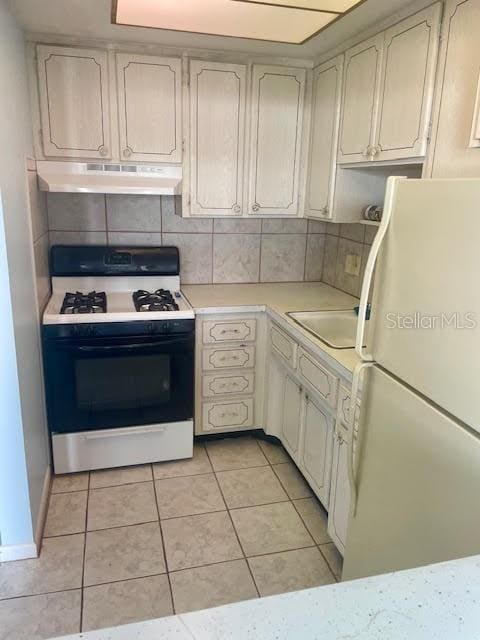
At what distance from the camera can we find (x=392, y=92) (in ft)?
6.27

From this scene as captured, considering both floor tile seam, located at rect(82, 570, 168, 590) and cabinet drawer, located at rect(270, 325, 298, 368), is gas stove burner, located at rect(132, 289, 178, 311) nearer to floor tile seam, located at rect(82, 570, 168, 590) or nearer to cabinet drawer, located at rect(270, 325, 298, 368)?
cabinet drawer, located at rect(270, 325, 298, 368)

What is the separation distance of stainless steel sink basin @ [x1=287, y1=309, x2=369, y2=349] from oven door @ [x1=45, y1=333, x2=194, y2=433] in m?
0.62

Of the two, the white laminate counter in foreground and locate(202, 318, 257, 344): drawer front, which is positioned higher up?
the white laminate counter in foreground

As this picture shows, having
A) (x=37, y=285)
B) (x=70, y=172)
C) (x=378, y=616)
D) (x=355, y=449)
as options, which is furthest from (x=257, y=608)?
(x=70, y=172)

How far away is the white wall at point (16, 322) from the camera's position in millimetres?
1693

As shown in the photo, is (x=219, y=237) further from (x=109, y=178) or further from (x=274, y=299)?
(x=109, y=178)

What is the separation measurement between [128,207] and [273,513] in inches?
75.2

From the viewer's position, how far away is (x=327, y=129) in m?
2.52

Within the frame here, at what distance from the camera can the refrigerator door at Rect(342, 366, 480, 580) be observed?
1.08 meters

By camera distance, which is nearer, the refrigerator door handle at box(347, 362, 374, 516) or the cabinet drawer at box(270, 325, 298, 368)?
the refrigerator door handle at box(347, 362, 374, 516)

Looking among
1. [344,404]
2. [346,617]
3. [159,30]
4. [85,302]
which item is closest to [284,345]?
[344,404]

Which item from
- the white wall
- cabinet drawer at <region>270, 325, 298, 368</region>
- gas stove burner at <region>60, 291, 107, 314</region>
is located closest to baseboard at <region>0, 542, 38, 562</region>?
the white wall

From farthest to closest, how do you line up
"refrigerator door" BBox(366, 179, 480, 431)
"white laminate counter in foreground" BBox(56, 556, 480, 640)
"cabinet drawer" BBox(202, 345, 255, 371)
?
"cabinet drawer" BBox(202, 345, 255, 371) → "refrigerator door" BBox(366, 179, 480, 431) → "white laminate counter in foreground" BBox(56, 556, 480, 640)

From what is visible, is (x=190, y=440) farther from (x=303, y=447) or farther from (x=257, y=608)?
(x=257, y=608)
